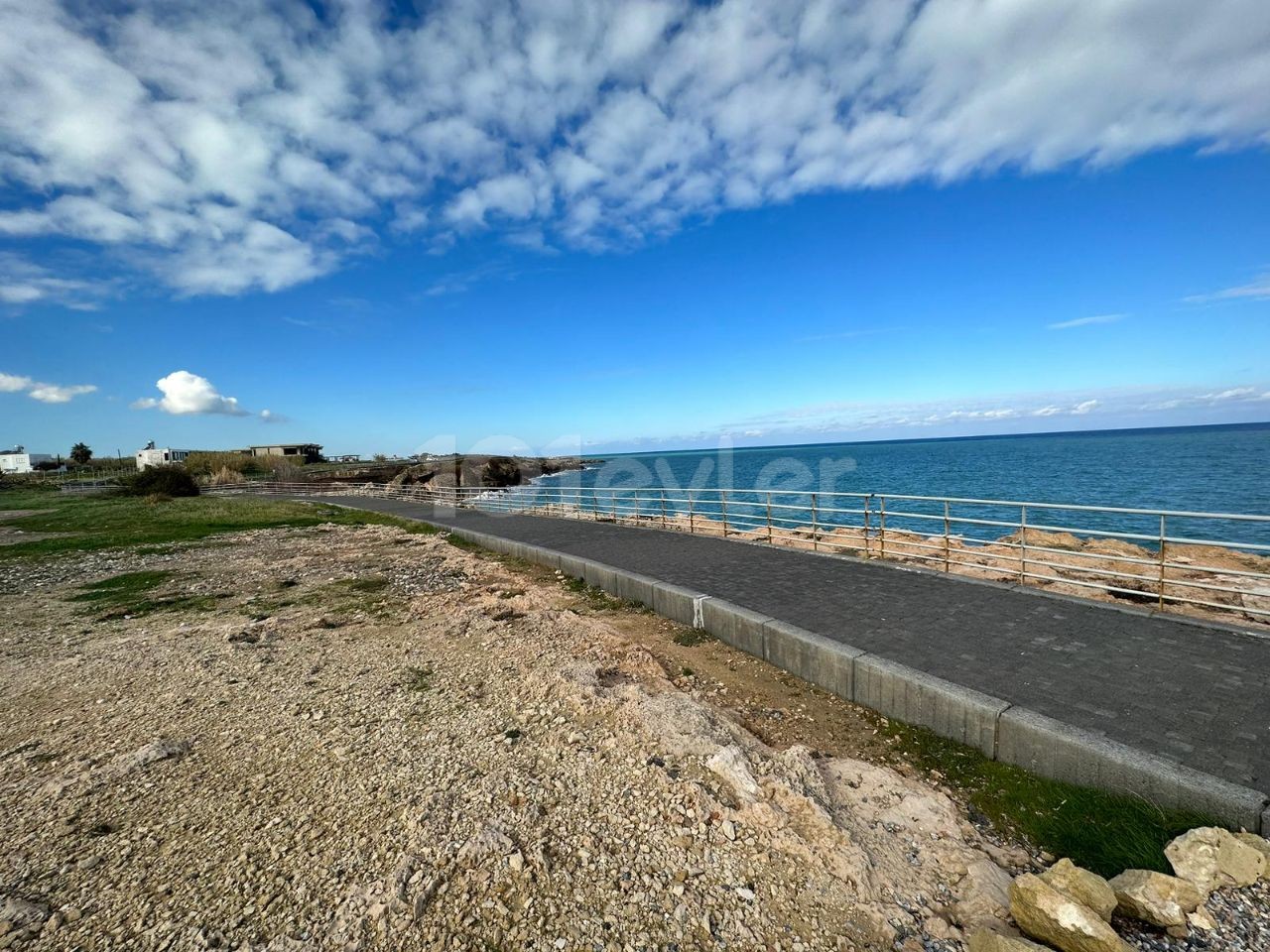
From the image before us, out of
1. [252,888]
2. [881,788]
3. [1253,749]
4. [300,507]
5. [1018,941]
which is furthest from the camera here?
[300,507]

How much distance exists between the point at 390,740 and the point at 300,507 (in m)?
28.1

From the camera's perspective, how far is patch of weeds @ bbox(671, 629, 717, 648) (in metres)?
6.45

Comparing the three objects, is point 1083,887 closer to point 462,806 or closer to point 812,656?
point 812,656

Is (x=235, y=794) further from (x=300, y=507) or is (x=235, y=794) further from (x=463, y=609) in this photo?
(x=300, y=507)

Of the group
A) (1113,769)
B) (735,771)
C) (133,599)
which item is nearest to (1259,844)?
(1113,769)

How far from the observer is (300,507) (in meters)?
27.9

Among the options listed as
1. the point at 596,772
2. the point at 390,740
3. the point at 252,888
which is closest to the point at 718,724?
the point at 596,772

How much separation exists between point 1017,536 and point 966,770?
9.30 m

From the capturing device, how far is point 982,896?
272 cm

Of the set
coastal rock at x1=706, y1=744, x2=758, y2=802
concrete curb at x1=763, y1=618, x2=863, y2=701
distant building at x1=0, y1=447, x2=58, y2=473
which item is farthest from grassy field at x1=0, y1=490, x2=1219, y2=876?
distant building at x1=0, y1=447, x2=58, y2=473

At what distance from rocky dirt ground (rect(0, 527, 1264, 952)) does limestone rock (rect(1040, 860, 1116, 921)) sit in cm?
32

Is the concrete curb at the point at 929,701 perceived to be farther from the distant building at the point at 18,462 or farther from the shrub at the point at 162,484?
the distant building at the point at 18,462

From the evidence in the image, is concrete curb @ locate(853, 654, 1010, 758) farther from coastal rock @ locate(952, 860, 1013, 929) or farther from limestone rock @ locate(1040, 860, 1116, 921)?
limestone rock @ locate(1040, 860, 1116, 921)

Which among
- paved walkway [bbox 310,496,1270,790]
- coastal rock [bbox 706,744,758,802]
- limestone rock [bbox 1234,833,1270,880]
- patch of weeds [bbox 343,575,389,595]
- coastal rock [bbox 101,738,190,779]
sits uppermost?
paved walkway [bbox 310,496,1270,790]
